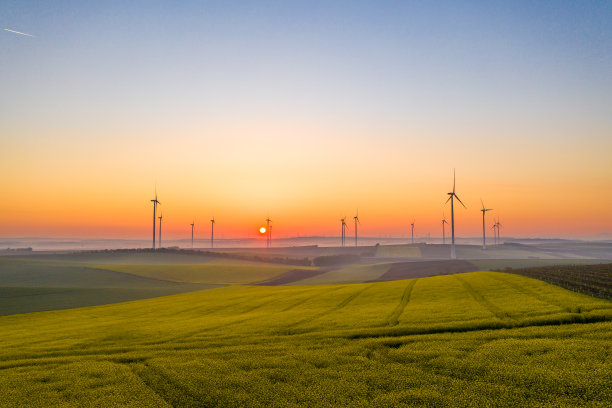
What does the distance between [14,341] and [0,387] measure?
9941 millimetres

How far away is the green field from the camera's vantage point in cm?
994

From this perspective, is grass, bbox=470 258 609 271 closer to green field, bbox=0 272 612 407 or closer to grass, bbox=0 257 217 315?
grass, bbox=0 257 217 315

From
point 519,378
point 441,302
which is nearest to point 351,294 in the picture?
point 441,302

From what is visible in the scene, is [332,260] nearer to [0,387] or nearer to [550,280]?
[550,280]

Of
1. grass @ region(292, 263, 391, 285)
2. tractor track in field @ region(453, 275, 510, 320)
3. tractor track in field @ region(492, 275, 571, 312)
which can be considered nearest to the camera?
tractor track in field @ region(453, 275, 510, 320)

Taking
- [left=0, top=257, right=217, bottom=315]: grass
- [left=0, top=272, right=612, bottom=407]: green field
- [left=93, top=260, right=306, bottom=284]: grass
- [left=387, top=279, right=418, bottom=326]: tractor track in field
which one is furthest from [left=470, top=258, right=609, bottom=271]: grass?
[left=0, top=272, right=612, bottom=407]: green field

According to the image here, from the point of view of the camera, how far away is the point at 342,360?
12.8m

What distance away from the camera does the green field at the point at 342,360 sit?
391 inches

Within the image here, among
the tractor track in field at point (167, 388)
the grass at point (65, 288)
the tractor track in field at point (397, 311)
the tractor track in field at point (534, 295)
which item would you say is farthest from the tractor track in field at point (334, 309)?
the grass at point (65, 288)

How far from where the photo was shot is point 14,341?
1989cm

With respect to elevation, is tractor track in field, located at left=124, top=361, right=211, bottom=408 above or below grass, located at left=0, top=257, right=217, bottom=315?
above

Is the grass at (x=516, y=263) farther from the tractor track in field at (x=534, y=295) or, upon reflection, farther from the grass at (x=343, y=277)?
the tractor track in field at (x=534, y=295)

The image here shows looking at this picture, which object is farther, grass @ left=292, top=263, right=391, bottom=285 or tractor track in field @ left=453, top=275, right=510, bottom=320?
grass @ left=292, top=263, right=391, bottom=285

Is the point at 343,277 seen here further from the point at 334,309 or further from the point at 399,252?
the point at 399,252
